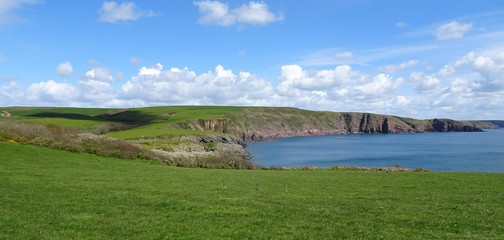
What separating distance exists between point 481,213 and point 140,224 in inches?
665

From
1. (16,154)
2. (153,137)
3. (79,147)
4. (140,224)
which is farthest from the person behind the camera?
(153,137)

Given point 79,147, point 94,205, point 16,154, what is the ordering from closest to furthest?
1. point 94,205
2. point 16,154
3. point 79,147

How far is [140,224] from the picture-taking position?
581 inches

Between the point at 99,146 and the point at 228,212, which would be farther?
the point at 99,146

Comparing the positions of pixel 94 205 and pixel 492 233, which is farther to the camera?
pixel 94 205

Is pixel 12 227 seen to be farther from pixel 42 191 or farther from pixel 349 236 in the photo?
pixel 349 236

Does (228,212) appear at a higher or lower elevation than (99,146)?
higher

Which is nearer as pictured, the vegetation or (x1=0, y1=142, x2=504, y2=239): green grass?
(x1=0, y1=142, x2=504, y2=239): green grass

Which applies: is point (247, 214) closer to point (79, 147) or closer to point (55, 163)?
point (55, 163)

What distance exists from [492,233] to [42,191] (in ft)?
80.4

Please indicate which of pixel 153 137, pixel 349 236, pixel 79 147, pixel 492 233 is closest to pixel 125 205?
pixel 349 236

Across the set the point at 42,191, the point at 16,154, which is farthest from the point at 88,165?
the point at 42,191

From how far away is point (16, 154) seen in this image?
38031 mm

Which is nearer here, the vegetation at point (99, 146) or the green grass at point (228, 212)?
the green grass at point (228, 212)
